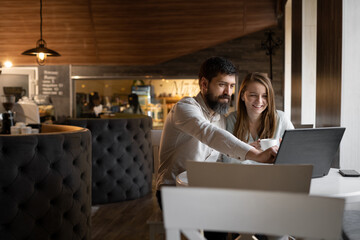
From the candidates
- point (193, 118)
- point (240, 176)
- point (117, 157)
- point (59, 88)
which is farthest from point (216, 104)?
point (59, 88)

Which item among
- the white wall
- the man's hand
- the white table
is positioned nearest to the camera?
the white table

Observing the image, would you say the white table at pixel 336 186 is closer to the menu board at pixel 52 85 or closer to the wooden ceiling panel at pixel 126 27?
the wooden ceiling panel at pixel 126 27

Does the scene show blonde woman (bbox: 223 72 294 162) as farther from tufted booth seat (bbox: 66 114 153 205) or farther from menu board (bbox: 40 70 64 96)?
menu board (bbox: 40 70 64 96)

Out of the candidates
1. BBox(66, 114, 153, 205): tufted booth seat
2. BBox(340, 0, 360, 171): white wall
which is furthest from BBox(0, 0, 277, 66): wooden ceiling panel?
BBox(340, 0, 360, 171): white wall

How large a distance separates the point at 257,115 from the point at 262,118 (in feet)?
0.13

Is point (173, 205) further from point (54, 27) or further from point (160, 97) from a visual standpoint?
point (160, 97)

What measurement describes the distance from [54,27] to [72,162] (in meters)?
5.21

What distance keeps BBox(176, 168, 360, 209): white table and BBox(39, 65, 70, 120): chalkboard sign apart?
704cm

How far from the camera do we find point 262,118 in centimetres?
282

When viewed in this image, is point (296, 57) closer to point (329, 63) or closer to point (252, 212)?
point (329, 63)

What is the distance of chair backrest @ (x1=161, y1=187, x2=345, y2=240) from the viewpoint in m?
1.00

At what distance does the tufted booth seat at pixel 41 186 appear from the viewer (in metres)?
2.67

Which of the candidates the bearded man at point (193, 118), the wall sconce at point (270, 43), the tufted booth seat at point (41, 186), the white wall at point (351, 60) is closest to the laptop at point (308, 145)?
the bearded man at point (193, 118)

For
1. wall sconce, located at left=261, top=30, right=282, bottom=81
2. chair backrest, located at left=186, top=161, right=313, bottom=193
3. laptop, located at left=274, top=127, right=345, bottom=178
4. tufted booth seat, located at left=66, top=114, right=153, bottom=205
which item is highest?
wall sconce, located at left=261, top=30, right=282, bottom=81
